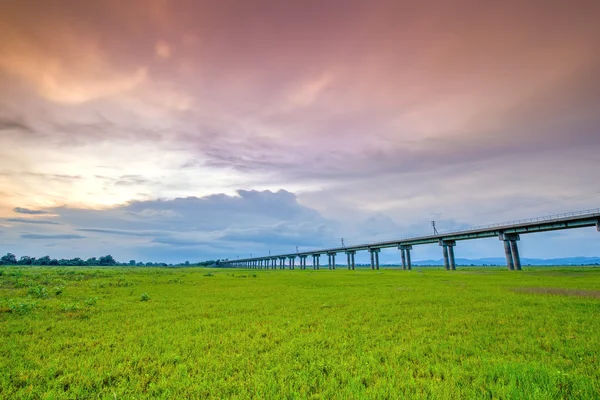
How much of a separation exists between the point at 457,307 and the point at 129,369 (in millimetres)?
16883

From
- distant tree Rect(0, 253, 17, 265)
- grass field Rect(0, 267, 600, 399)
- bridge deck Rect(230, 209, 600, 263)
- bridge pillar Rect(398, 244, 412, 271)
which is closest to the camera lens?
grass field Rect(0, 267, 600, 399)

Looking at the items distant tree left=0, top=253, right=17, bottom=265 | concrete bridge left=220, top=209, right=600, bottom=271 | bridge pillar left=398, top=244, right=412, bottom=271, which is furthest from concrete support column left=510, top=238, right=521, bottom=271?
distant tree left=0, top=253, right=17, bottom=265

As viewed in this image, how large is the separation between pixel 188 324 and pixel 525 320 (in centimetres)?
1560

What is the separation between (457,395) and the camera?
6230mm

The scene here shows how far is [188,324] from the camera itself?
43.0ft

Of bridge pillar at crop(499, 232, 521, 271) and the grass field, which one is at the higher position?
bridge pillar at crop(499, 232, 521, 271)

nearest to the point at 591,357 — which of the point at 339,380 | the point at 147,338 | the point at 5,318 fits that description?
the point at 339,380

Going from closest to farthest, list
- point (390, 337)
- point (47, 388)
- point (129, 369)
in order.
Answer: point (47, 388) → point (129, 369) → point (390, 337)

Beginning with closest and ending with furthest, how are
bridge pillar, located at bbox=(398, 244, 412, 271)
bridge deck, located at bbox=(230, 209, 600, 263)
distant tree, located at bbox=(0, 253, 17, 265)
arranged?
1. bridge deck, located at bbox=(230, 209, 600, 263)
2. bridge pillar, located at bbox=(398, 244, 412, 271)
3. distant tree, located at bbox=(0, 253, 17, 265)

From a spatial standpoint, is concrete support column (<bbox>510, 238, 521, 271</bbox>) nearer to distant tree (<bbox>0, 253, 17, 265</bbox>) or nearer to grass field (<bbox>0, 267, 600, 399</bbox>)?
grass field (<bbox>0, 267, 600, 399</bbox>)

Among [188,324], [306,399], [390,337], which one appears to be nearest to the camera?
[306,399]

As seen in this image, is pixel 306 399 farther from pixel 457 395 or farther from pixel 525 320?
pixel 525 320

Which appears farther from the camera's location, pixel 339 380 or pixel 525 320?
pixel 525 320

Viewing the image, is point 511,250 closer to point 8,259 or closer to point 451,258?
point 451,258
